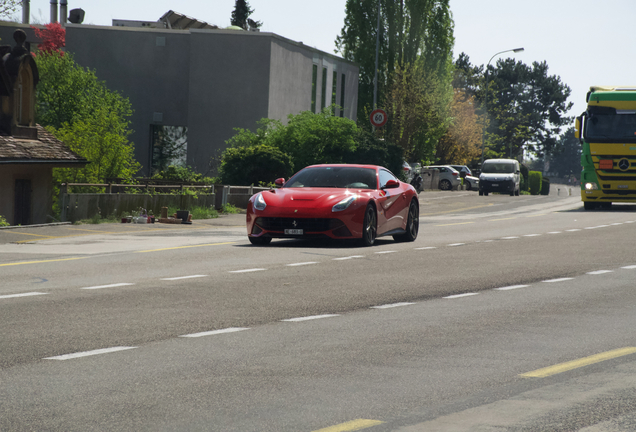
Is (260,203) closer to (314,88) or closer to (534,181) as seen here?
(314,88)

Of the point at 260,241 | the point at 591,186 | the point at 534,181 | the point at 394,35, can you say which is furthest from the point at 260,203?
the point at 534,181

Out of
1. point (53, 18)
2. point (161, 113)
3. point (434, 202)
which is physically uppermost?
point (53, 18)

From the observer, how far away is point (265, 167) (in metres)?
33.1

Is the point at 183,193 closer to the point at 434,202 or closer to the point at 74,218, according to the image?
the point at 74,218

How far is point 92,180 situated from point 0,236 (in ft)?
40.6

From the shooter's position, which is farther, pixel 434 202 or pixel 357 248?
pixel 434 202

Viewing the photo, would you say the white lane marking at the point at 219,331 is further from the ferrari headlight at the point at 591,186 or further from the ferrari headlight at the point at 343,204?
the ferrari headlight at the point at 591,186

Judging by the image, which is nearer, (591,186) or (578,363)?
(578,363)

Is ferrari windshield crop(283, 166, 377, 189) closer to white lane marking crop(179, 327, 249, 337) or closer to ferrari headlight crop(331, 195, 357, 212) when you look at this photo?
ferrari headlight crop(331, 195, 357, 212)

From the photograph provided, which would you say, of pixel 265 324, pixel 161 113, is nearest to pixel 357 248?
pixel 265 324

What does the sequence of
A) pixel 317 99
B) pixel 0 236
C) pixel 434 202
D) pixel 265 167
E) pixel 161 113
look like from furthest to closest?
pixel 317 99 → pixel 161 113 → pixel 434 202 → pixel 265 167 → pixel 0 236

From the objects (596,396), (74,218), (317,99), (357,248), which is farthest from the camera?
(317,99)

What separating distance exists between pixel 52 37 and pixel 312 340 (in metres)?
41.5

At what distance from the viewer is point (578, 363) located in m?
6.34
